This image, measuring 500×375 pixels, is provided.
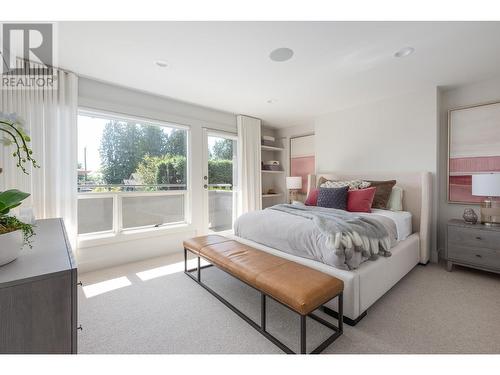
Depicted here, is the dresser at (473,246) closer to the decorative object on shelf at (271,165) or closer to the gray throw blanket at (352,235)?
the gray throw blanket at (352,235)

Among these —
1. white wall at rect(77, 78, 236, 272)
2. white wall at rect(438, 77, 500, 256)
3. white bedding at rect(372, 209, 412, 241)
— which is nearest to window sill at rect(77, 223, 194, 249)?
white wall at rect(77, 78, 236, 272)

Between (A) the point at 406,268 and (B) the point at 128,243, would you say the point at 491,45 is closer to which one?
(A) the point at 406,268

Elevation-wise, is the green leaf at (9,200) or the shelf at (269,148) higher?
the shelf at (269,148)

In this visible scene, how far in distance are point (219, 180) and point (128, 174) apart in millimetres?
1463

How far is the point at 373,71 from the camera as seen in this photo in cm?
251

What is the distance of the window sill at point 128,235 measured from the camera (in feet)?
8.95

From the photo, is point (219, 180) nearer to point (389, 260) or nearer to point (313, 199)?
point (313, 199)

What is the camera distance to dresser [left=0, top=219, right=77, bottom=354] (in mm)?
723

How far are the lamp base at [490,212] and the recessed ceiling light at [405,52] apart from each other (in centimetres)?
186

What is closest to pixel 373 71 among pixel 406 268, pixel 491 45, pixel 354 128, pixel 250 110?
pixel 491 45

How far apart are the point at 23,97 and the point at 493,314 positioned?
4.70 metres

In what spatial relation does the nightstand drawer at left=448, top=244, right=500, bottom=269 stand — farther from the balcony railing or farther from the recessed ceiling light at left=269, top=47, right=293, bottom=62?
the balcony railing

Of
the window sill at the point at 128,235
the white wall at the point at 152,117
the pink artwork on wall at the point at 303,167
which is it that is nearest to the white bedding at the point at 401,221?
the pink artwork on wall at the point at 303,167
